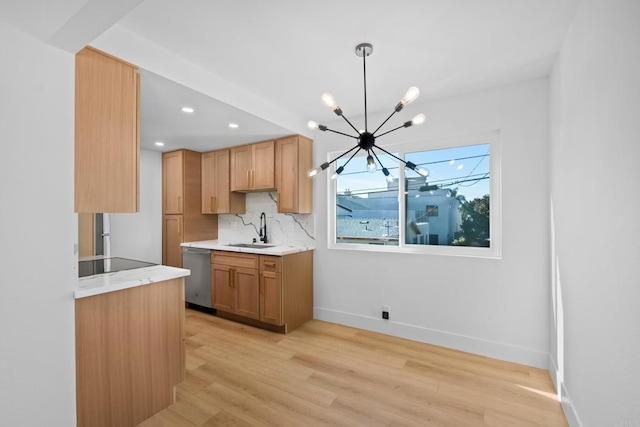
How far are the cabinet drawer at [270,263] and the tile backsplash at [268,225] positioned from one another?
690 millimetres

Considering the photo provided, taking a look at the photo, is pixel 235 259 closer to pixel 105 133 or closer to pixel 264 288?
pixel 264 288

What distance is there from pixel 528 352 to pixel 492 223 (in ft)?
3.92

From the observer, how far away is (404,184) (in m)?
3.36

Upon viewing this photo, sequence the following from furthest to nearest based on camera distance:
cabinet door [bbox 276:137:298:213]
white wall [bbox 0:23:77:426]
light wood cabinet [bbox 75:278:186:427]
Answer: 1. cabinet door [bbox 276:137:298:213]
2. light wood cabinet [bbox 75:278:186:427]
3. white wall [bbox 0:23:77:426]

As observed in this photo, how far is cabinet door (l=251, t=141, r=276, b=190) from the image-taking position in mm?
3805

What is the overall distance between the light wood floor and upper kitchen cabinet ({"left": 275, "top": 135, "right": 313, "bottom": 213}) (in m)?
1.57

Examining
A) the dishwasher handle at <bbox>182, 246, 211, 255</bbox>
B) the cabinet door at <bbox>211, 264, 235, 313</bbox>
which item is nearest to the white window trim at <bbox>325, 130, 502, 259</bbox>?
the cabinet door at <bbox>211, 264, 235, 313</bbox>

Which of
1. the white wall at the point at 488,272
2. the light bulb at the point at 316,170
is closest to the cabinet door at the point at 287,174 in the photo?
the white wall at the point at 488,272

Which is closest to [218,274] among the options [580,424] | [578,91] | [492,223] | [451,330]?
[451,330]

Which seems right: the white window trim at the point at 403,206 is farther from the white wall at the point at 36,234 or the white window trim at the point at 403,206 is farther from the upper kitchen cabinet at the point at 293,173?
the white wall at the point at 36,234

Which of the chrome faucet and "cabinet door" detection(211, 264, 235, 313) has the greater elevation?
the chrome faucet

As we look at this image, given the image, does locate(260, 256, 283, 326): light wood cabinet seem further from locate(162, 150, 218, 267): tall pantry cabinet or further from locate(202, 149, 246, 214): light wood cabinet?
locate(162, 150, 218, 267): tall pantry cabinet

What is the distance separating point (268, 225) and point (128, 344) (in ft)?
8.54

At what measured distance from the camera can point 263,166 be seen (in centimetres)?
388
